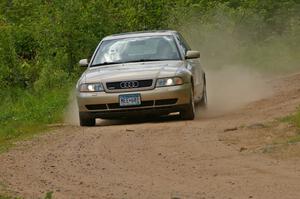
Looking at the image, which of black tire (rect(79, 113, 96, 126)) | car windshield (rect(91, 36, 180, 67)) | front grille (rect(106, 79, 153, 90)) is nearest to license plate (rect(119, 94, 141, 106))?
front grille (rect(106, 79, 153, 90))

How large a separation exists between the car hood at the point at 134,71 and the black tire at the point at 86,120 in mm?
554

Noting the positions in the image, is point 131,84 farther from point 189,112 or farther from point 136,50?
point 136,50

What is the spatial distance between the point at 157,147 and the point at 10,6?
27187mm

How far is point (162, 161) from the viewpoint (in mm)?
9703

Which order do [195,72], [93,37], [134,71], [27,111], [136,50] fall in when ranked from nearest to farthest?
[134,71]
[136,50]
[195,72]
[27,111]
[93,37]

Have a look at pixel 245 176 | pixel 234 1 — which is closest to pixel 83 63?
pixel 245 176

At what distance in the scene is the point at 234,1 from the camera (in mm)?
34906

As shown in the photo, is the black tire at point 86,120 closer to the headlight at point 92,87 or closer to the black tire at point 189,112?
the headlight at point 92,87

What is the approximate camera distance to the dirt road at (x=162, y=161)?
7.86 metres

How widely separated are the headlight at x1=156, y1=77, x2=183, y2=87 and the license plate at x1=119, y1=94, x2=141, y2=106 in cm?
37

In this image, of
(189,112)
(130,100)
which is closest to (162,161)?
(130,100)

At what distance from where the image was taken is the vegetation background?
21094mm

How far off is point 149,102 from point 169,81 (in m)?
0.45

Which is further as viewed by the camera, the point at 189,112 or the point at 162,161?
the point at 189,112
